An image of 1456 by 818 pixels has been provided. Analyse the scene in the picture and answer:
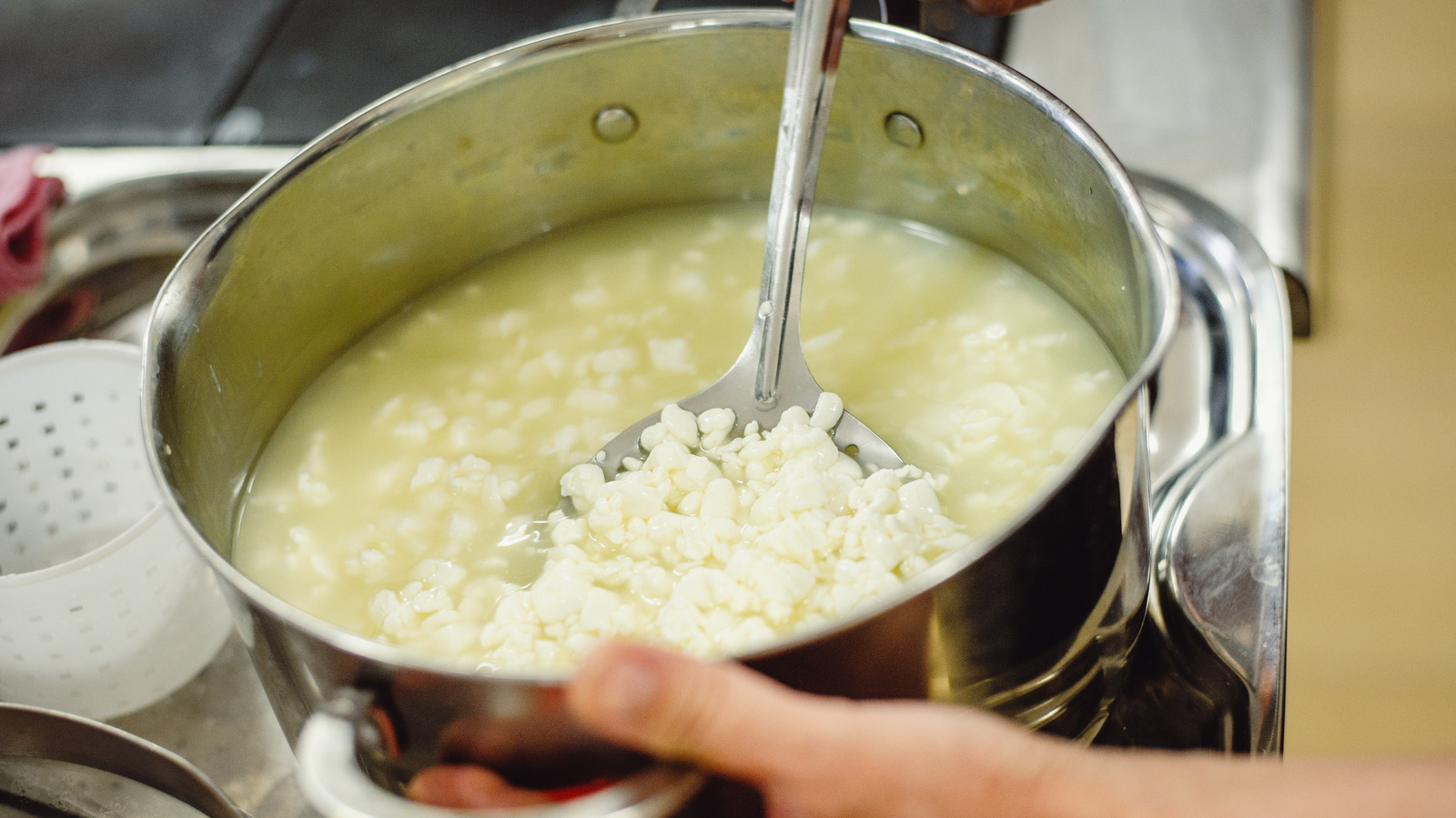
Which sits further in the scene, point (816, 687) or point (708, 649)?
point (708, 649)

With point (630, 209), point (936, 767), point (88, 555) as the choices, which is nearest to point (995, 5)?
point (630, 209)

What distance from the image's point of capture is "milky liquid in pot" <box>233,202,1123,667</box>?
2.52 feet

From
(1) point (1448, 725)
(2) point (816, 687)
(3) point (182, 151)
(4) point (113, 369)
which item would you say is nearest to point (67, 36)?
(3) point (182, 151)

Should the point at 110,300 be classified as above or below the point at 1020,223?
below

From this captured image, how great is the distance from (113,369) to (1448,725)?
108 cm

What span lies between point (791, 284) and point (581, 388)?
19 cm

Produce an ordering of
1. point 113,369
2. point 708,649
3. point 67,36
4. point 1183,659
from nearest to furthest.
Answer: point 708,649 → point 1183,659 → point 113,369 → point 67,36

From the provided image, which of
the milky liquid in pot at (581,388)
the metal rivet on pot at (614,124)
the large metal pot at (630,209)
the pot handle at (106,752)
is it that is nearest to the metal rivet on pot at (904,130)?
the large metal pot at (630,209)

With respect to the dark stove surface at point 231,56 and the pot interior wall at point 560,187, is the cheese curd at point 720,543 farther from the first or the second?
the dark stove surface at point 231,56

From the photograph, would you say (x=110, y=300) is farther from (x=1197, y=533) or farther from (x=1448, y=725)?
(x=1448, y=725)

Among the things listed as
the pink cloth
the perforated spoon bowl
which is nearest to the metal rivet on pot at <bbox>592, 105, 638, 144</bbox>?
the perforated spoon bowl

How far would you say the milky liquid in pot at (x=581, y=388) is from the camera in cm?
77

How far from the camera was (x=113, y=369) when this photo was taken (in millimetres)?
852

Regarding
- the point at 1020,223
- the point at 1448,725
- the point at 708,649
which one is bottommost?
the point at 1448,725
